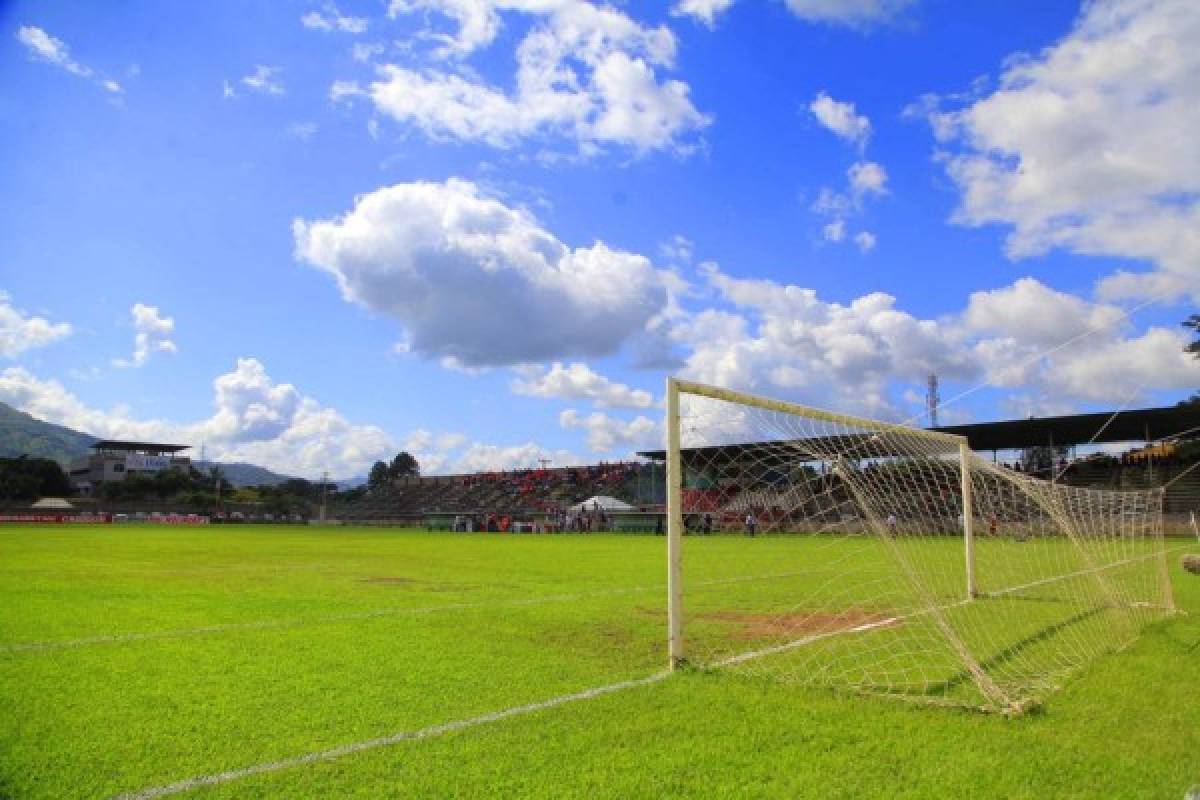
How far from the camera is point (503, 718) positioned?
4352 mm

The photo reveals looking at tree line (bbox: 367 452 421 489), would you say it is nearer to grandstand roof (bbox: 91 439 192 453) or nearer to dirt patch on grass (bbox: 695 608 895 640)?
grandstand roof (bbox: 91 439 192 453)

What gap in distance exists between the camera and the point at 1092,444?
1634 inches

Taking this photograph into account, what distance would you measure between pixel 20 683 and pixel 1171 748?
695 cm

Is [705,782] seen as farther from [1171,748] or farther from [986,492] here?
[986,492]

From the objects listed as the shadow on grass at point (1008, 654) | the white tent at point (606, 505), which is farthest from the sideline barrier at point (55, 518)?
the shadow on grass at point (1008, 654)

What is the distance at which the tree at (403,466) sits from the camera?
13675 cm

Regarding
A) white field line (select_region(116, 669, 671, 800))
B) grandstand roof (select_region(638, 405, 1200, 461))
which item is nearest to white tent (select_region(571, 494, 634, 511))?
grandstand roof (select_region(638, 405, 1200, 461))

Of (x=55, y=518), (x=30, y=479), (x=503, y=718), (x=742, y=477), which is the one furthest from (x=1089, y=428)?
(x=30, y=479)

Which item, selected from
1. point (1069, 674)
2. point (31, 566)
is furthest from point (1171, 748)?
point (31, 566)

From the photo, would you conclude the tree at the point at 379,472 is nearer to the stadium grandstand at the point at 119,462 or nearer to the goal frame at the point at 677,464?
the stadium grandstand at the point at 119,462

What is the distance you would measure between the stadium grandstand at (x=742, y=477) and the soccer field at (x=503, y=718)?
196 centimetres

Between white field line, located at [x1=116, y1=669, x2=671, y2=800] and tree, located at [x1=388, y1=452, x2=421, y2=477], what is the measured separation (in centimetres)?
13491

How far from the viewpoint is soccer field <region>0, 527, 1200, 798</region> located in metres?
3.41

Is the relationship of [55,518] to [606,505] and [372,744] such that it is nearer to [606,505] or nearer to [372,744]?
[606,505]
